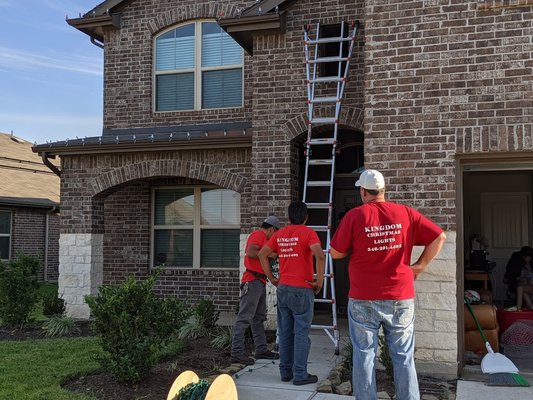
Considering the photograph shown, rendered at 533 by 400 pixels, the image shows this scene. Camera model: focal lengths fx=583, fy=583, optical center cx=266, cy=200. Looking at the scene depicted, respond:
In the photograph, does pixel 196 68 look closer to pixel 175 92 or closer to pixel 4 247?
pixel 175 92

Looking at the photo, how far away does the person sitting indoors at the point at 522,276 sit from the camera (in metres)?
9.28

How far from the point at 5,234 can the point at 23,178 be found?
3197 mm

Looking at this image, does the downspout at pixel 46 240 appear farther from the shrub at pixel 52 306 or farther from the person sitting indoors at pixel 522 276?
the person sitting indoors at pixel 522 276

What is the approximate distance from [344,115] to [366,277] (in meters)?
4.63

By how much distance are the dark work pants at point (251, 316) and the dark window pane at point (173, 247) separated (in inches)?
185

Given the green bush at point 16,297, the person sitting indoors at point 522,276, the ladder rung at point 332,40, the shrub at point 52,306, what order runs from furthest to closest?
the shrub at point 52,306 → the green bush at point 16,297 → the person sitting indoors at point 522,276 → the ladder rung at point 332,40

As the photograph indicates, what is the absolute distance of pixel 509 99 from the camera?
6.34m

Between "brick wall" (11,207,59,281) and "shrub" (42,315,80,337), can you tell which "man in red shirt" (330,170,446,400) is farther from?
"brick wall" (11,207,59,281)

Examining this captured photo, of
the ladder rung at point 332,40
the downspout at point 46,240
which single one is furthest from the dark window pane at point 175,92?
the downspout at point 46,240

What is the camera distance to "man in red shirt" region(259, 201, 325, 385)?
19.7 ft

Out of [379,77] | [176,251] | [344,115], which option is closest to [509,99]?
[379,77]

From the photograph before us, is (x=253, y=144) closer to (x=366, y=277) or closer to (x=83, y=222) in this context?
(x=83, y=222)

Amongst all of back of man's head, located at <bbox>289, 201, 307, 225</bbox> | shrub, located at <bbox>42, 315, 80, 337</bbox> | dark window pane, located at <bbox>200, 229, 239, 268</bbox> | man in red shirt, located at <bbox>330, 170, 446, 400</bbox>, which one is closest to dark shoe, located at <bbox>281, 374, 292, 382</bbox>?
back of man's head, located at <bbox>289, 201, 307, 225</bbox>

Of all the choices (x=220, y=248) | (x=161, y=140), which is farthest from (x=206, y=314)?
(x=161, y=140)
